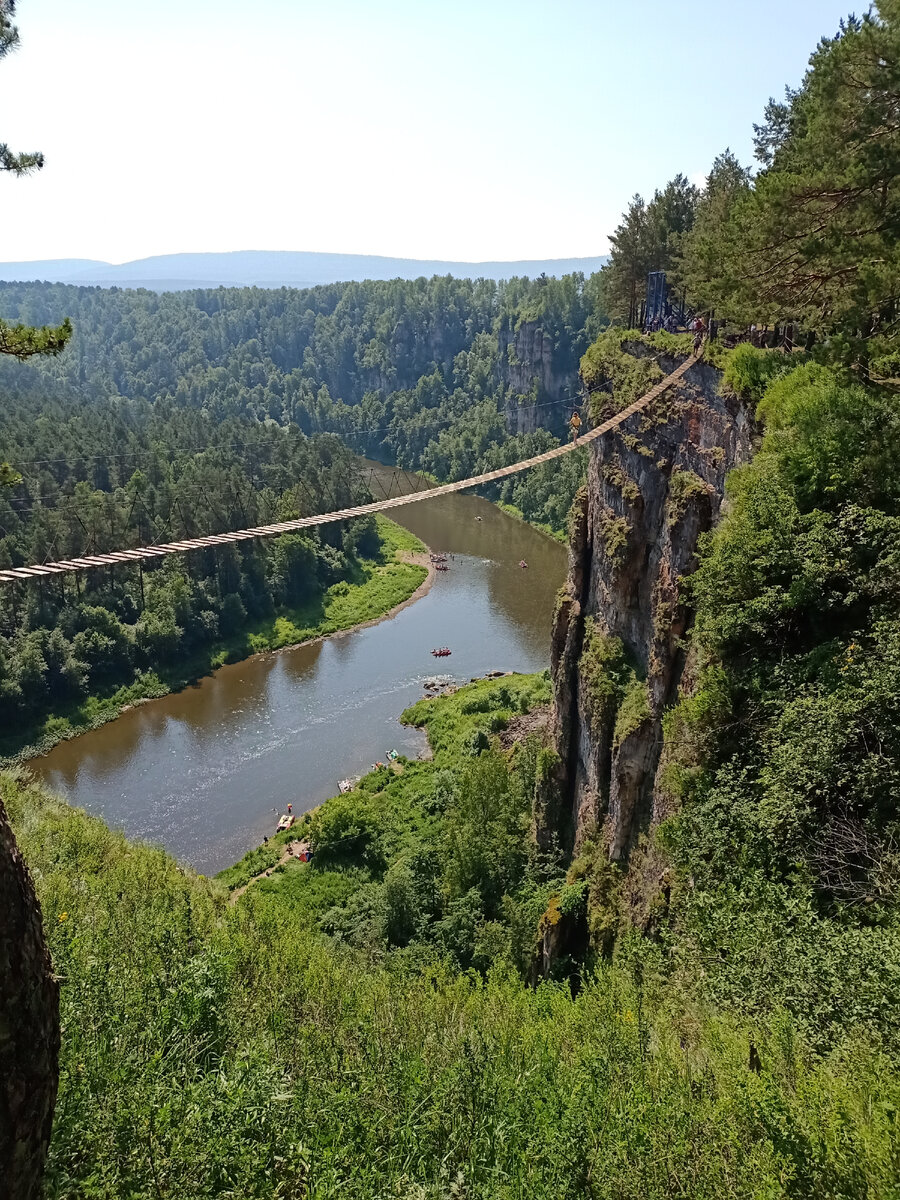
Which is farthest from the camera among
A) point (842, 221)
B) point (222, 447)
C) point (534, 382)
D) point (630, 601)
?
point (534, 382)

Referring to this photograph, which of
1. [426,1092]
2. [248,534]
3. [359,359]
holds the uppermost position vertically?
[359,359]

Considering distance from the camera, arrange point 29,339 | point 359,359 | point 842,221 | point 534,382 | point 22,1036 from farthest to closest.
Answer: point 359,359 < point 534,382 < point 842,221 < point 29,339 < point 22,1036

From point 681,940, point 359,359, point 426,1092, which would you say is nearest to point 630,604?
point 681,940

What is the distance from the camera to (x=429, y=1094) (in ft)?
31.1

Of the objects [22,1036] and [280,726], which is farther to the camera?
[280,726]

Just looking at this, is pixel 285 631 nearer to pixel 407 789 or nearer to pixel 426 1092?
pixel 407 789

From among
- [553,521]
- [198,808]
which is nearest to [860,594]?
[198,808]

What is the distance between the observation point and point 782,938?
8.65 m

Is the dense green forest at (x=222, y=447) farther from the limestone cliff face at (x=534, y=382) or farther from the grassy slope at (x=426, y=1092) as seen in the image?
the grassy slope at (x=426, y=1092)

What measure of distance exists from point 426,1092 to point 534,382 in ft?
325

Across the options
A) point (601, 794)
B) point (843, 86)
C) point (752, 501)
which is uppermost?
point (843, 86)

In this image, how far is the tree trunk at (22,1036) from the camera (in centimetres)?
598

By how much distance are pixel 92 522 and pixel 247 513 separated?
11714 mm

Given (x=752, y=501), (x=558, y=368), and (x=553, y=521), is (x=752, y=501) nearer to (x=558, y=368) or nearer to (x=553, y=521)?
(x=553, y=521)
